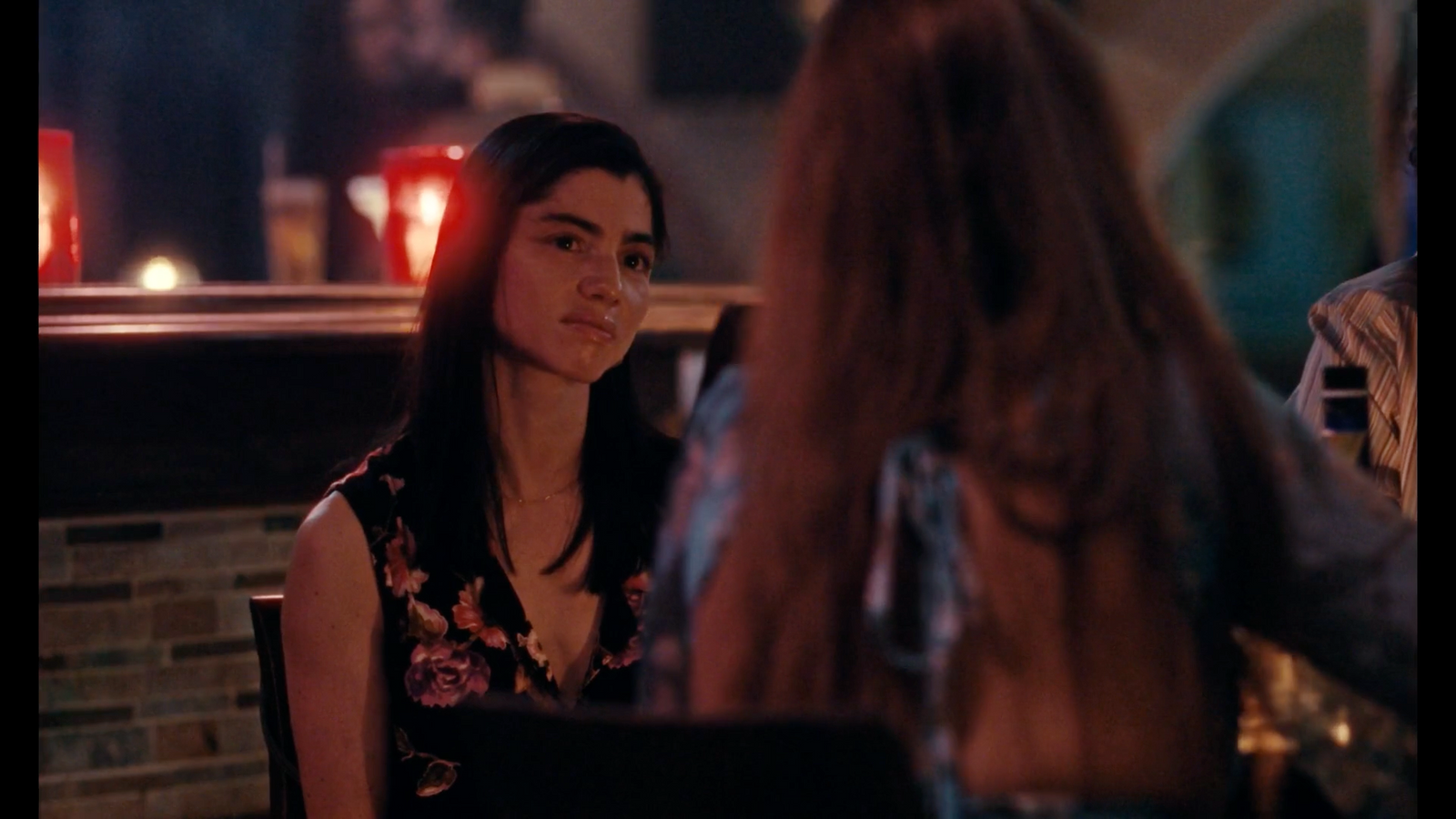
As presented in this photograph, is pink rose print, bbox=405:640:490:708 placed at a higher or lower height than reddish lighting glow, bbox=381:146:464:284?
lower

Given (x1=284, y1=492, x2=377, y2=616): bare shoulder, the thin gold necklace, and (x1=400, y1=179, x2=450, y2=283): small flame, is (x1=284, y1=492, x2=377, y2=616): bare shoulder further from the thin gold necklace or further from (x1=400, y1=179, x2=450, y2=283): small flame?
(x1=400, y1=179, x2=450, y2=283): small flame

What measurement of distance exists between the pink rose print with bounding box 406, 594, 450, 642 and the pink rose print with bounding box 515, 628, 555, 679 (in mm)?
79

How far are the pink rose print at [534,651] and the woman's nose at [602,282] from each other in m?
0.36

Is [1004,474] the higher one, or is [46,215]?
[46,215]

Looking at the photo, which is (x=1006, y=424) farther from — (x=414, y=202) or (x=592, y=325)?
(x=414, y=202)

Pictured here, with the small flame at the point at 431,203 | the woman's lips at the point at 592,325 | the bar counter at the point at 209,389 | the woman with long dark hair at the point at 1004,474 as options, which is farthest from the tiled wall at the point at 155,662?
the woman with long dark hair at the point at 1004,474

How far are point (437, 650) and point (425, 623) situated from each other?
0.10ft

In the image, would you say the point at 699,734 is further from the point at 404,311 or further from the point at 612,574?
the point at 404,311

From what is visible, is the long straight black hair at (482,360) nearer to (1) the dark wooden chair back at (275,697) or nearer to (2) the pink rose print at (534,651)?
(2) the pink rose print at (534,651)

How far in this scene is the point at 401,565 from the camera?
1548 millimetres

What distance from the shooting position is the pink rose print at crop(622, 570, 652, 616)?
5.39 ft

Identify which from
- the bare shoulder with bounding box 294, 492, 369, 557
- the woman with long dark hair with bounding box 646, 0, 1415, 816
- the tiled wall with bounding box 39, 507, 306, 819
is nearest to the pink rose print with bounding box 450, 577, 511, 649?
the bare shoulder with bounding box 294, 492, 369, 557

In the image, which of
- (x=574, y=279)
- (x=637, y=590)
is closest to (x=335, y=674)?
(x=637, y=590)
